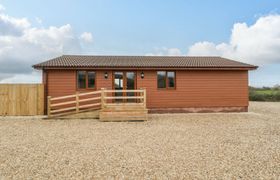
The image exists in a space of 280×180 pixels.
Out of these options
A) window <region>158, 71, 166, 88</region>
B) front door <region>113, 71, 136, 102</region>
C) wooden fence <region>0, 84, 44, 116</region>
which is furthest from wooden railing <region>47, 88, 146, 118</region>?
window <region>158, 71, 166, 88</region>

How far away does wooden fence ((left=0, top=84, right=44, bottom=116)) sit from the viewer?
1219cm

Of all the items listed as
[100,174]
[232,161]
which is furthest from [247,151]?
[100,174]

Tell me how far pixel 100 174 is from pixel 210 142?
371 centimetres

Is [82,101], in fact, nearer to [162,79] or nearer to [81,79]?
[81,79]

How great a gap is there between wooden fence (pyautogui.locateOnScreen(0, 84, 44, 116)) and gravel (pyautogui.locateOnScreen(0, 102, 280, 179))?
4407 millimetres

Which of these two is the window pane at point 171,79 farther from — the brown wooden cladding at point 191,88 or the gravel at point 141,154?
the gravel at point 141,154

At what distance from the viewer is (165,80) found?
13.4m

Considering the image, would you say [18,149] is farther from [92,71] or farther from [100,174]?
[92,71]

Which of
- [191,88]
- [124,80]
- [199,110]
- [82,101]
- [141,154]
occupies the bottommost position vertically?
[141,154]

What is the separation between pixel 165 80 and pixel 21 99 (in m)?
8.65

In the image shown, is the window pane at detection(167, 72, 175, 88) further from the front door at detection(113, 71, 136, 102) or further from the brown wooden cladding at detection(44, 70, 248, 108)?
the front door at detection(113, 71, 136, 102)

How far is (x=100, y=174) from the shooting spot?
12.9ft

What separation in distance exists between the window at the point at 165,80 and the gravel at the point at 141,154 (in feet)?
18.3

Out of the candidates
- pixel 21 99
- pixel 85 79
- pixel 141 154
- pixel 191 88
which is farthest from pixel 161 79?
pixel 141 154
